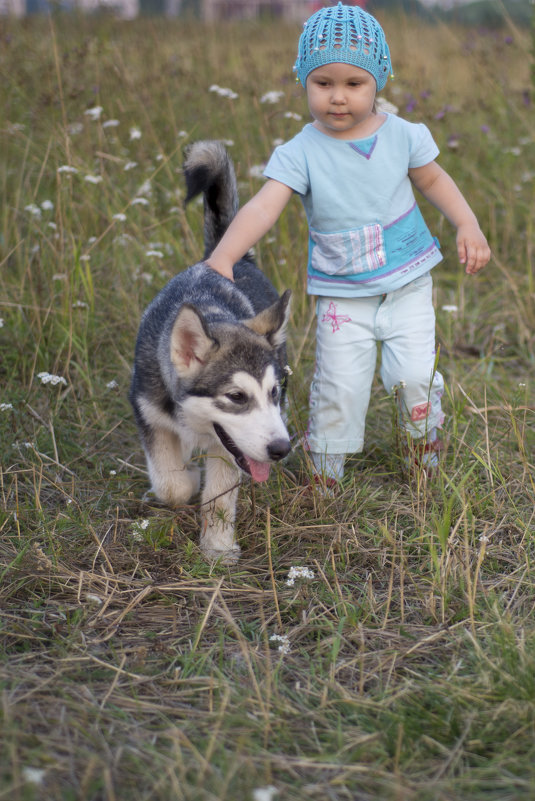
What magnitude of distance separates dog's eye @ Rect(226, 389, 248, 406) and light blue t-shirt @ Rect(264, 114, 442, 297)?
81 centimetres

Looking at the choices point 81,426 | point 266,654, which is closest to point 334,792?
point 266,654

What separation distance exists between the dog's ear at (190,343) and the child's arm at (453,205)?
1154 millimetres

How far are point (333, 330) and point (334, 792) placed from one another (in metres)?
2.05

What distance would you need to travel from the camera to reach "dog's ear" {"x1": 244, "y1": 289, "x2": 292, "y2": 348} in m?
3.14

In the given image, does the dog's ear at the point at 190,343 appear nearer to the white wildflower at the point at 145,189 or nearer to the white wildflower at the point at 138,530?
the white wildflower at the point at 138,530

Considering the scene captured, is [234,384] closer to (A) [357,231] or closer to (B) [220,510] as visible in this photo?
(B) [220,510]

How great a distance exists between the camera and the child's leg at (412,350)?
140 inches

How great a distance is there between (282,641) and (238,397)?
865 millimetres

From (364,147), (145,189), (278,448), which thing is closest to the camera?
(278,448)

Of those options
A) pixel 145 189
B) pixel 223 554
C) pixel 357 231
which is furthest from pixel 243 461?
pixel 145 189

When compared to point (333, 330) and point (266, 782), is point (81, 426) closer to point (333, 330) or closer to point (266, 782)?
point (333, 330)

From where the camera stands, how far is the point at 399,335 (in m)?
3.59

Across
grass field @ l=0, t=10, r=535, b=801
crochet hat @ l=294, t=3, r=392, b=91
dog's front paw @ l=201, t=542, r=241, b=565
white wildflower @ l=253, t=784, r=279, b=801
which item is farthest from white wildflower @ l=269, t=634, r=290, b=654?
crochet hat @ l=294, t=3, r=392, b=91

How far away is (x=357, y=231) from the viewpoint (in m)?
3.44
